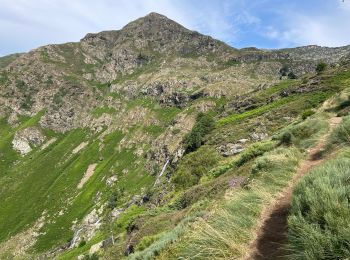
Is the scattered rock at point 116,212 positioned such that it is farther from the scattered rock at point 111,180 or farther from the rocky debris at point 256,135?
the rocky debris at point 256,135

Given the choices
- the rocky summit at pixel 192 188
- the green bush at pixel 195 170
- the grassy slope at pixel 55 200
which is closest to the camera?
the rocky summit at pixel 192 188

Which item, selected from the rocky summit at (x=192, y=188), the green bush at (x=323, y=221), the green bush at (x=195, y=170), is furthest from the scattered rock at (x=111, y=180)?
the green bush at (x=323, y=221)

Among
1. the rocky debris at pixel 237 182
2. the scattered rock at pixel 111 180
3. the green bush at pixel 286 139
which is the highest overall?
the green bush at pixel 286 139

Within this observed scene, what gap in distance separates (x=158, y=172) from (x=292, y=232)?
5965 inches

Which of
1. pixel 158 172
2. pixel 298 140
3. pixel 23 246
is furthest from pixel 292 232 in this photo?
pixel 23 246

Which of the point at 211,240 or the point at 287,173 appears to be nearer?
the point at 211,240

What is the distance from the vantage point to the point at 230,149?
61656 mm

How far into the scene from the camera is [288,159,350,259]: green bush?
6293 mm

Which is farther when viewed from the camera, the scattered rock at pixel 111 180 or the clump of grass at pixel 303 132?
the scattered rock at pixel 111 180

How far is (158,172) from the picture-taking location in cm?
15775

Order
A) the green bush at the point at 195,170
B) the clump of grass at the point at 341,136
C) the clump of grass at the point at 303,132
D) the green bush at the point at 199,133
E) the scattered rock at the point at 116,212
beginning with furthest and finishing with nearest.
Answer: the scattered rock at the point at 116,212, the green bush at the point at 199,133, the green bush at the point at 195,170, the clump of grass at the point at 303,132, the clump of grass at the point at 341,136

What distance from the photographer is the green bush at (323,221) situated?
6293 mm

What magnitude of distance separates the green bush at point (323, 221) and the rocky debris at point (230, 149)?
49230 millimetres

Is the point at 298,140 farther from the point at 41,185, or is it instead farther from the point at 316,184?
the point at 41,185
